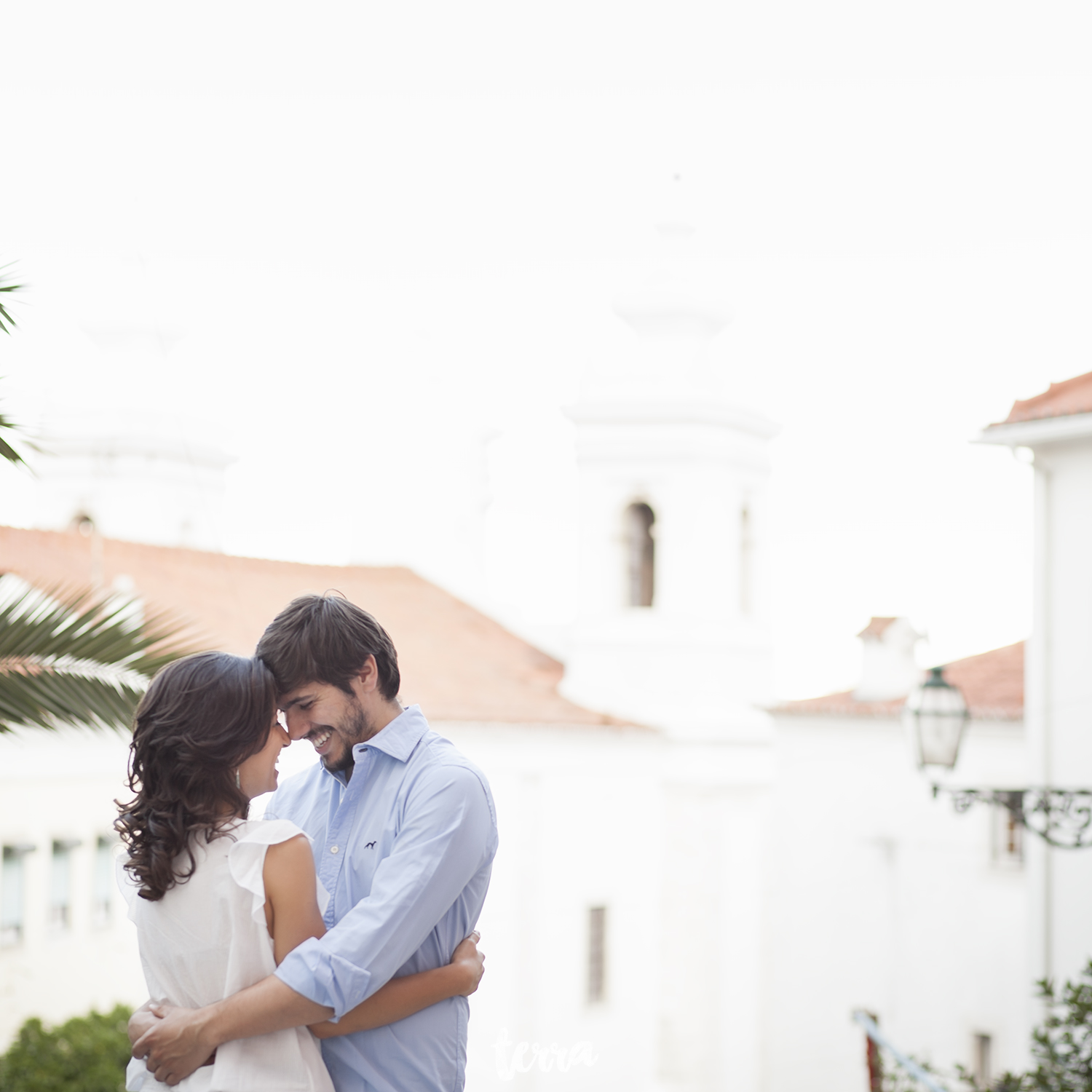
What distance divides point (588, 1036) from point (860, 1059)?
4.09 metres

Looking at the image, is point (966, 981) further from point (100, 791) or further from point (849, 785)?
point (100, 791)

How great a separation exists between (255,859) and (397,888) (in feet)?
0.79

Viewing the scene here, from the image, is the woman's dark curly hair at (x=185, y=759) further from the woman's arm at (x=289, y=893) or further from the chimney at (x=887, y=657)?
the chimney at (x=887, y=657)

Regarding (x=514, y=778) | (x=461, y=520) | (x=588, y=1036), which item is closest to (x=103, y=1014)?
(x=514, y=778)

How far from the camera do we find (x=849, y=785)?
23.4 metres

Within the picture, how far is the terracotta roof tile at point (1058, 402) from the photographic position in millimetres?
12672

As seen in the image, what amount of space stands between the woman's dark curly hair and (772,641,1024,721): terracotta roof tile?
17949 millimetres

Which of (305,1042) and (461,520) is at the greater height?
(461,520)

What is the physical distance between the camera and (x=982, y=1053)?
69.8 ft

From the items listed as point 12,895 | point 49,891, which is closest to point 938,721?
point 12,895

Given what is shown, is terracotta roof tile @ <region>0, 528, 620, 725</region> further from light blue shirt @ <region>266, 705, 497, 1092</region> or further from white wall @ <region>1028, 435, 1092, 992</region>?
light blue shirt @ <region>266, 705, 497, 1092</region>

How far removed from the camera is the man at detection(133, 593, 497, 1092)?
103 inches

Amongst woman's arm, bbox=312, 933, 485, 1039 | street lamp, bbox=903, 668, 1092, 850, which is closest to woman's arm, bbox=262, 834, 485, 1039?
woman's arm, bbox=312, 933, 485, 1039

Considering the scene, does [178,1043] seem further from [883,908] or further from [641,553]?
[641,553]
